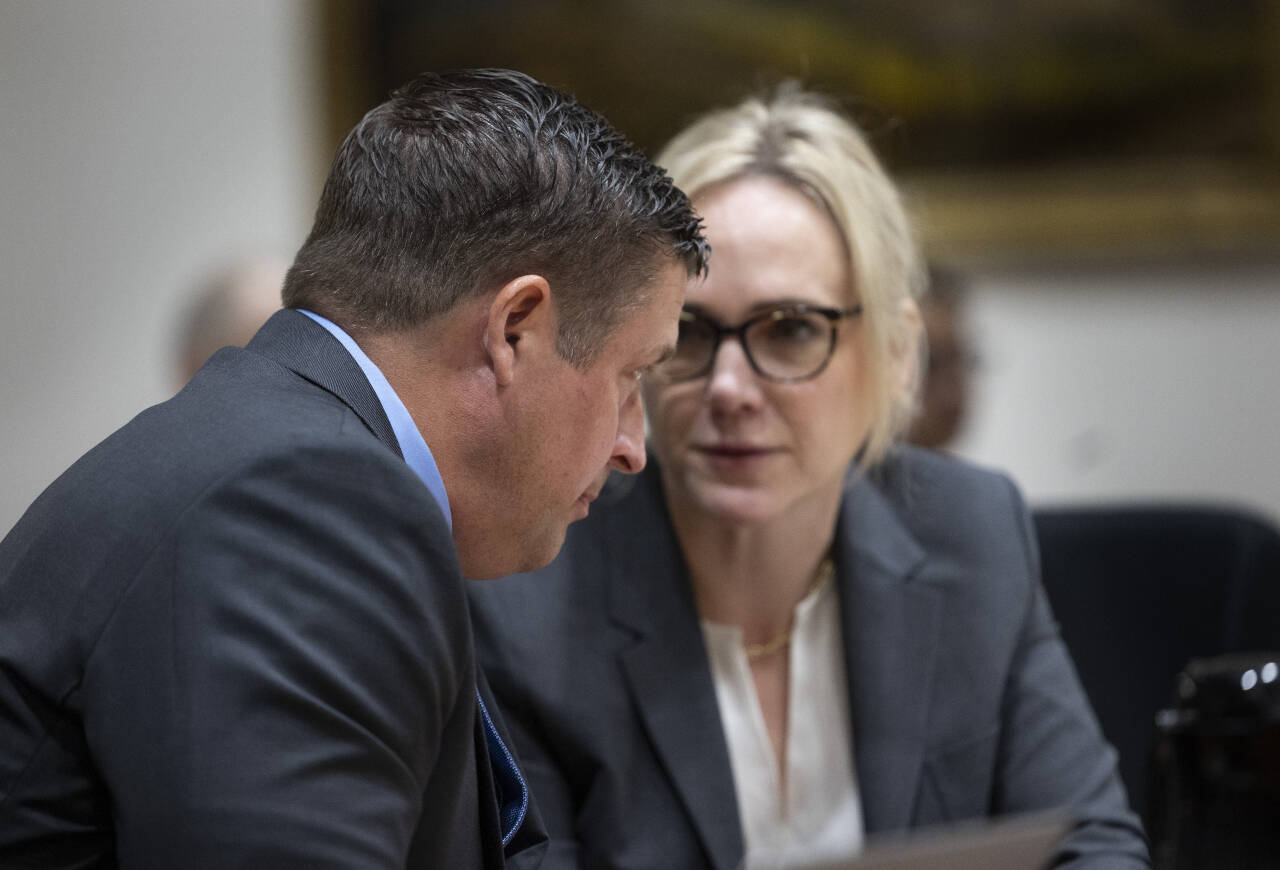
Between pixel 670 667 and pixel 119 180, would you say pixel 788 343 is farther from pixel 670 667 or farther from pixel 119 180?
pixel 119 180

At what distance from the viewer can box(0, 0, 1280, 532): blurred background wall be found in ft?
13.1

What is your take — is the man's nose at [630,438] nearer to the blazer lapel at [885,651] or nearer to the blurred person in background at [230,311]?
the blazer lapel at [885,651]

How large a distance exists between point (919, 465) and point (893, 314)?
0.98ft

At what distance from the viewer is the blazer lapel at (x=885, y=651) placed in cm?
171

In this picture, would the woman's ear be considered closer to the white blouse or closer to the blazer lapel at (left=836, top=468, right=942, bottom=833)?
the blazer lapel at (left=836, top=468, right=942, bottom=833)

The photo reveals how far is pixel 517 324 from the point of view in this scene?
3.55 ft

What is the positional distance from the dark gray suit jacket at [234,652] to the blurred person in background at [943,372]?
2.44 metres

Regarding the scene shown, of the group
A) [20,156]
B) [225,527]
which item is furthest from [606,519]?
[20,156]

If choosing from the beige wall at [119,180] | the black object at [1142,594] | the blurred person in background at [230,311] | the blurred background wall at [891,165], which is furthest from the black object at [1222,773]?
the beige wall at [119,180]

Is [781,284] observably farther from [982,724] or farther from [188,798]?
[188,798]

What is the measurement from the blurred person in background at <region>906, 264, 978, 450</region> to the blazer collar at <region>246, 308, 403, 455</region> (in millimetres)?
2320

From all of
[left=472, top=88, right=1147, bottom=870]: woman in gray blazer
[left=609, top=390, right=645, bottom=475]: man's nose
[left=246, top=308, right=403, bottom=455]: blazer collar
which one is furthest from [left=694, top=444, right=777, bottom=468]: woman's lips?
[left=246, top=308, right=403, bottom=455]: blazer collar

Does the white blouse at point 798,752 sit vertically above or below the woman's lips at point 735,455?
below

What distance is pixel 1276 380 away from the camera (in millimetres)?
4008
